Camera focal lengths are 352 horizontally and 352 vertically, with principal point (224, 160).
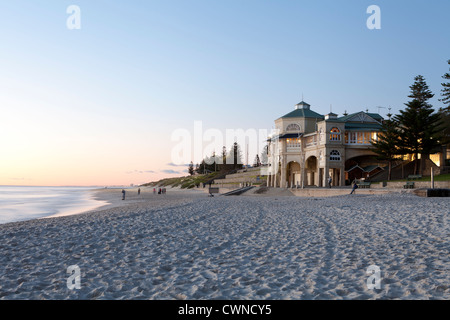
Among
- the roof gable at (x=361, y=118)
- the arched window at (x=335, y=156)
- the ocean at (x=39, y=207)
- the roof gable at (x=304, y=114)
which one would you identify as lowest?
the ocean at (x=39, y=207)

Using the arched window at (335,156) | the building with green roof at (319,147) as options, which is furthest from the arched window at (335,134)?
the arched window at (335,156)

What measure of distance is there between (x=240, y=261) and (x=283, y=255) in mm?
1050

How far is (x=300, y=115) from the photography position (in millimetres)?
58094

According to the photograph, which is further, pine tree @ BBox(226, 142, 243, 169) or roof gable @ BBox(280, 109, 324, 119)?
pine tree @ BBox(226, 142, 243, 169)

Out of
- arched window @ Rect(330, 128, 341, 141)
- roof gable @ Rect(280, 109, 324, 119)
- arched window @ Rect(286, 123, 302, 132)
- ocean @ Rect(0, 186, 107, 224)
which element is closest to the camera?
ocean @ Rect(0, 186, 107, 224)

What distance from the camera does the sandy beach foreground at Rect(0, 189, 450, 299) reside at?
550cm

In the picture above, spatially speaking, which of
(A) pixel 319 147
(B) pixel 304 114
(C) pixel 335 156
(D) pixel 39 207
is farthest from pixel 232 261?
(B) pixel 304 114

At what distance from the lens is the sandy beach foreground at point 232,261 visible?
217 inches

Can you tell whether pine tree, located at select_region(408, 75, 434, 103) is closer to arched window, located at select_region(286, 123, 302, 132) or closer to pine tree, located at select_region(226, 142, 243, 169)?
arched window, located at select_region(286, 123, 302, 132)

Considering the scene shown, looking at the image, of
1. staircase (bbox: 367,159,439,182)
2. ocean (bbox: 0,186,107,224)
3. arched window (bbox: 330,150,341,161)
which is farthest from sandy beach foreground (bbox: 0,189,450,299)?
staircase (bbox: 367,159,439,182)

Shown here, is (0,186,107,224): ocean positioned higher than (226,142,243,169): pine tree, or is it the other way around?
(226,142,243,169): pine tree

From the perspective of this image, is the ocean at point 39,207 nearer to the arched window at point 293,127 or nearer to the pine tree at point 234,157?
the arched window at point 293,127
